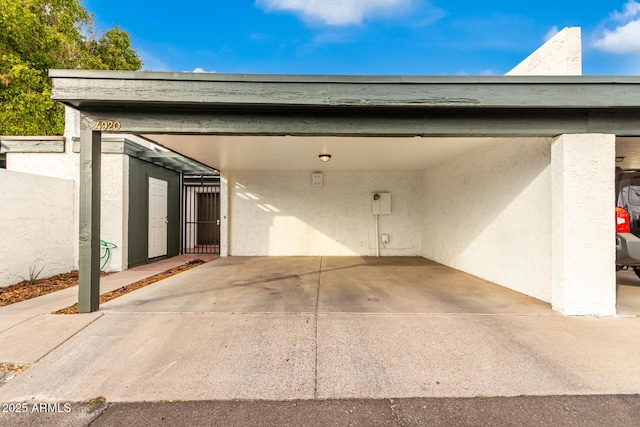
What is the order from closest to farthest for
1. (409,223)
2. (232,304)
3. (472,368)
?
1. (472,368)
2. (232,304)
3. (409,223)

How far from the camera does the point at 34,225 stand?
5.29 meters

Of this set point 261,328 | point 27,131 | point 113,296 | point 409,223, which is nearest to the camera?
point 261,328

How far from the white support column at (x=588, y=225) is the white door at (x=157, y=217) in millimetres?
8313

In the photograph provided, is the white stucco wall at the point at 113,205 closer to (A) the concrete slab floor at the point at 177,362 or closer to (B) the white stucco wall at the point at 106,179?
(B) the white stucco wall at the point at 106,179

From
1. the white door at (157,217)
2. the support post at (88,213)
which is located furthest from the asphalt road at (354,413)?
the white door at (157,217)

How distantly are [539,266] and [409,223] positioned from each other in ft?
14.8

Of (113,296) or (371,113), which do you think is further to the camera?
(113,296)

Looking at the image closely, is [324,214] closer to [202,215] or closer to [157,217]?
[157,217]

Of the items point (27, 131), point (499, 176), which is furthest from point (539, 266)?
point (27, 131)

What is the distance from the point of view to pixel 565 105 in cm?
323

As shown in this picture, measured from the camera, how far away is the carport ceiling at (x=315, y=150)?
16.0 ft

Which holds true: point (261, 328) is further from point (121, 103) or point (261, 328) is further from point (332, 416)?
point (121, 103)

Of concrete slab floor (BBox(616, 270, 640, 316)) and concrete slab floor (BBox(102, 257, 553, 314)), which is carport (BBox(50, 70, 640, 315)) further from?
concrete slab floor (BBox(102, 257, 553, 314))

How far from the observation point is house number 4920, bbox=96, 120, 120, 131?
3441 mm
